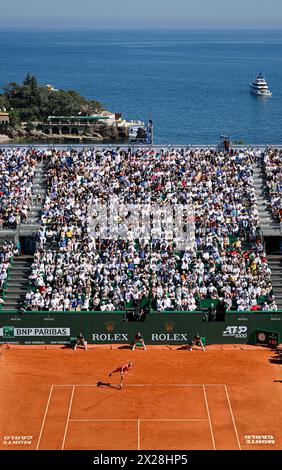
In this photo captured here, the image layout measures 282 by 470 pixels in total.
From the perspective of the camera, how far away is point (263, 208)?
44812 millimetres

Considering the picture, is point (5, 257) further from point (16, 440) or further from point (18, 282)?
point (16, 440)

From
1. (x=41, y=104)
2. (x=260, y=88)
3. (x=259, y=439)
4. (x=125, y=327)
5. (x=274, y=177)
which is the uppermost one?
(x=274, y=177)

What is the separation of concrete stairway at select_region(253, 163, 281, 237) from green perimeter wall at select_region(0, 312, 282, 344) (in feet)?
27.2

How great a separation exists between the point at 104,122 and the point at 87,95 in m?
50.9

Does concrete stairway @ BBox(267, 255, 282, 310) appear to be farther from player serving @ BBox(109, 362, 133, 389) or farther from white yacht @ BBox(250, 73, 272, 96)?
white yacht @ BBox(250, 73, 272, 96)

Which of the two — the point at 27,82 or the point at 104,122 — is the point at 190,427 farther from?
the point at 27,82

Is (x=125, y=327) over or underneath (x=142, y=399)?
over

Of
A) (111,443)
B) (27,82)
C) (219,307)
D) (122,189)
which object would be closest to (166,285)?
(219,307)

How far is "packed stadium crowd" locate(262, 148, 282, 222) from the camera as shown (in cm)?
4431

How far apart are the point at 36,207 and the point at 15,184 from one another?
7.73 feet

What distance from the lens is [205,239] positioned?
41.0 meters
